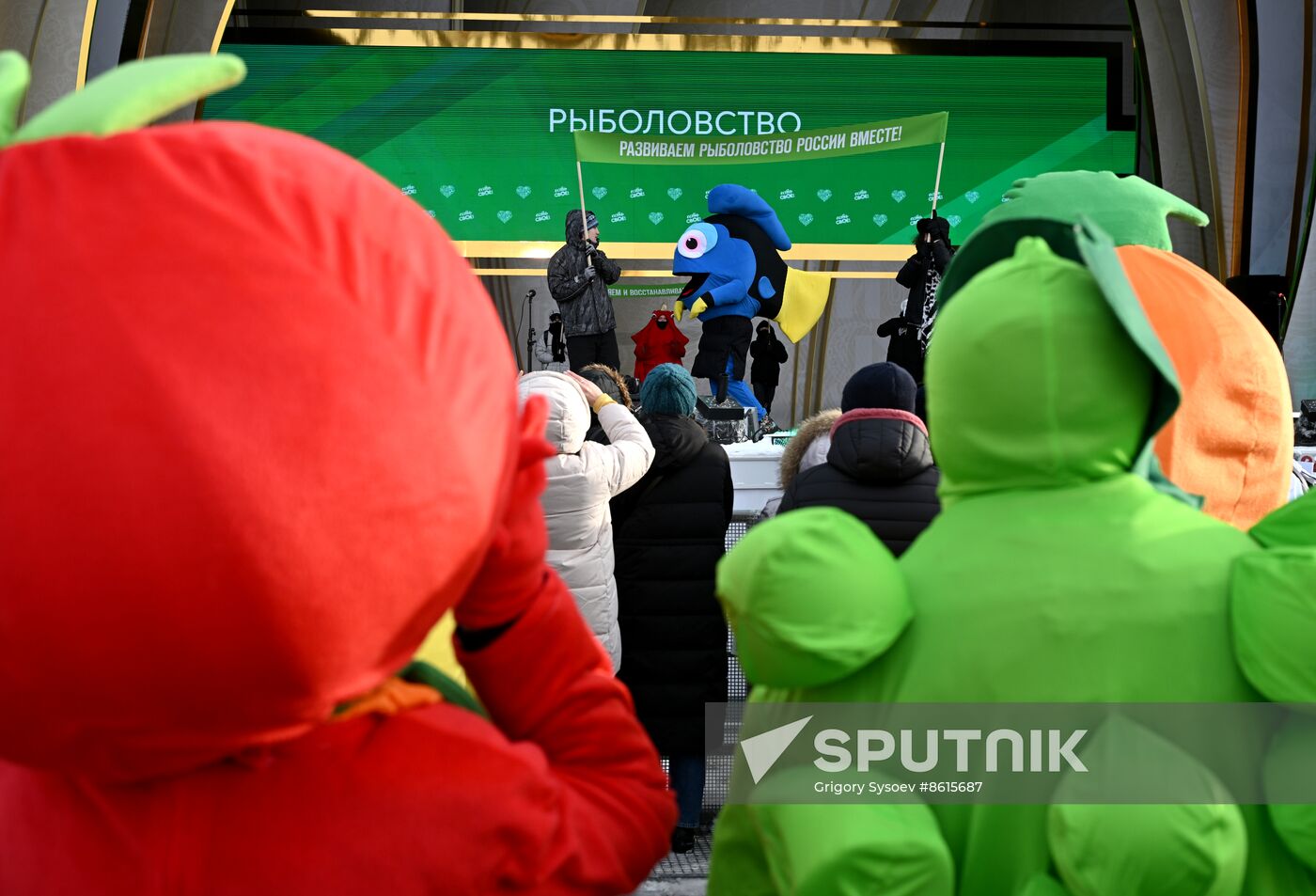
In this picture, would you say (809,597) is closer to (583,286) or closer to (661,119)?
(583,286)

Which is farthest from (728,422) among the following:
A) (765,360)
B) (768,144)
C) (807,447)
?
(768,144)

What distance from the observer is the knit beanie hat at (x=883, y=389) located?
117 inches

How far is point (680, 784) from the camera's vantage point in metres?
3.69

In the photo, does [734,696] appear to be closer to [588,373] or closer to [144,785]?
[588,373]

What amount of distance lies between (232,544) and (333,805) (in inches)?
12.5

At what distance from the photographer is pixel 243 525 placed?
885mm

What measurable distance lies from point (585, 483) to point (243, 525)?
88.4 inches

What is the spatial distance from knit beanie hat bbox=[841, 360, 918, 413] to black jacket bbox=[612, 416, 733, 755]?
2.16ft

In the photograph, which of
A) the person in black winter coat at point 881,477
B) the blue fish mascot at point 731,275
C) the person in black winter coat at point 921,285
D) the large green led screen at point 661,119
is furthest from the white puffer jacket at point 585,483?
the large green led screen at point 661,119

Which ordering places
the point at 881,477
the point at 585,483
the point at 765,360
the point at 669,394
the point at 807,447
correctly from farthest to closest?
the point at 765,360 → the point at 669,394 → the point at 807,447 → the point at 585,483 → the point at 881,477

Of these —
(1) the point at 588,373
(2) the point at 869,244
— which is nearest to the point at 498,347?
(1) the point at 588,373

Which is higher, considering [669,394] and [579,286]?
[669,394]

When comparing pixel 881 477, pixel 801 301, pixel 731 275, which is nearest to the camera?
pixel 881 477

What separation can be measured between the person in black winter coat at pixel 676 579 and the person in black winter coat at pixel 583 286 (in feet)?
14.3
